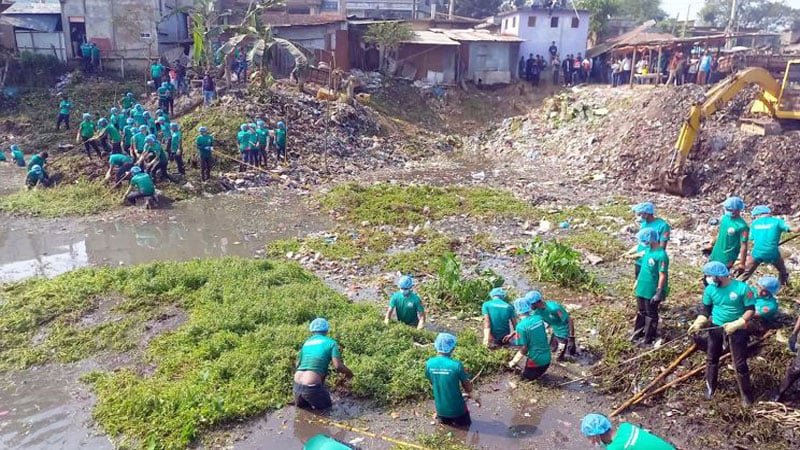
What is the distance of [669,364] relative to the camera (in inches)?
266

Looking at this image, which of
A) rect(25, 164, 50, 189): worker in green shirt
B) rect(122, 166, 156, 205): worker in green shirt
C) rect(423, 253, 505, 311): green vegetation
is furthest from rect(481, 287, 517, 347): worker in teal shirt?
rect(25, 164, 50, 189): worker in green shirt

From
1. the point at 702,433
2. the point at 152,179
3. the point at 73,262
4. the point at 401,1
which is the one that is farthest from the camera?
the point at 401,1

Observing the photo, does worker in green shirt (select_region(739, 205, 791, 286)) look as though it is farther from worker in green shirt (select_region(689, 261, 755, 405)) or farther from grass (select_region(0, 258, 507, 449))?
grass (select_region(0, 258, 507, 449))

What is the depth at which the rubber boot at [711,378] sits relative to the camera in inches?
242

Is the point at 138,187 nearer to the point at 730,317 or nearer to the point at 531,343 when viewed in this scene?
the point at 531,343

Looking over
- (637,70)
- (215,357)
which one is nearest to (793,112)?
(637,70)

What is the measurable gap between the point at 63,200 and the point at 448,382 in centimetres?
1224

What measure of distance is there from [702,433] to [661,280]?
182 centimetres

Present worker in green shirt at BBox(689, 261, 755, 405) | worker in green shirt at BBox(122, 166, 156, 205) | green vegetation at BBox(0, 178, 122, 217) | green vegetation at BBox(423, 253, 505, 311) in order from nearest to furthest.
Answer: worker in green shirt at BBox(689, 261, 755, 405)
green vegetation at BBox(423, 253, 505, 311)
green vegetation at BBox(0, 178, 122, 217)
worker in green shirt at BBox(122, 166, 156, 205)

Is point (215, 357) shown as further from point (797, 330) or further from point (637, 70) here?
point (637, 70)

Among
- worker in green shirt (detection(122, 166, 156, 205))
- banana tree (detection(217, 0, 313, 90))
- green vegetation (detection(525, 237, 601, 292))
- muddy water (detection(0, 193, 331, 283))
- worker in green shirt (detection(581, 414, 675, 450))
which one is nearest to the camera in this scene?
worker in green shirt (detection(581, 414, 675, 450))

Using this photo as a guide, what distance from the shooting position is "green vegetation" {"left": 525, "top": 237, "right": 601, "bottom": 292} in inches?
377

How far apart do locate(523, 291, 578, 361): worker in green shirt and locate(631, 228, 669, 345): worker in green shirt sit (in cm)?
89

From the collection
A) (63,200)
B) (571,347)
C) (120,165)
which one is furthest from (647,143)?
(63,200)
